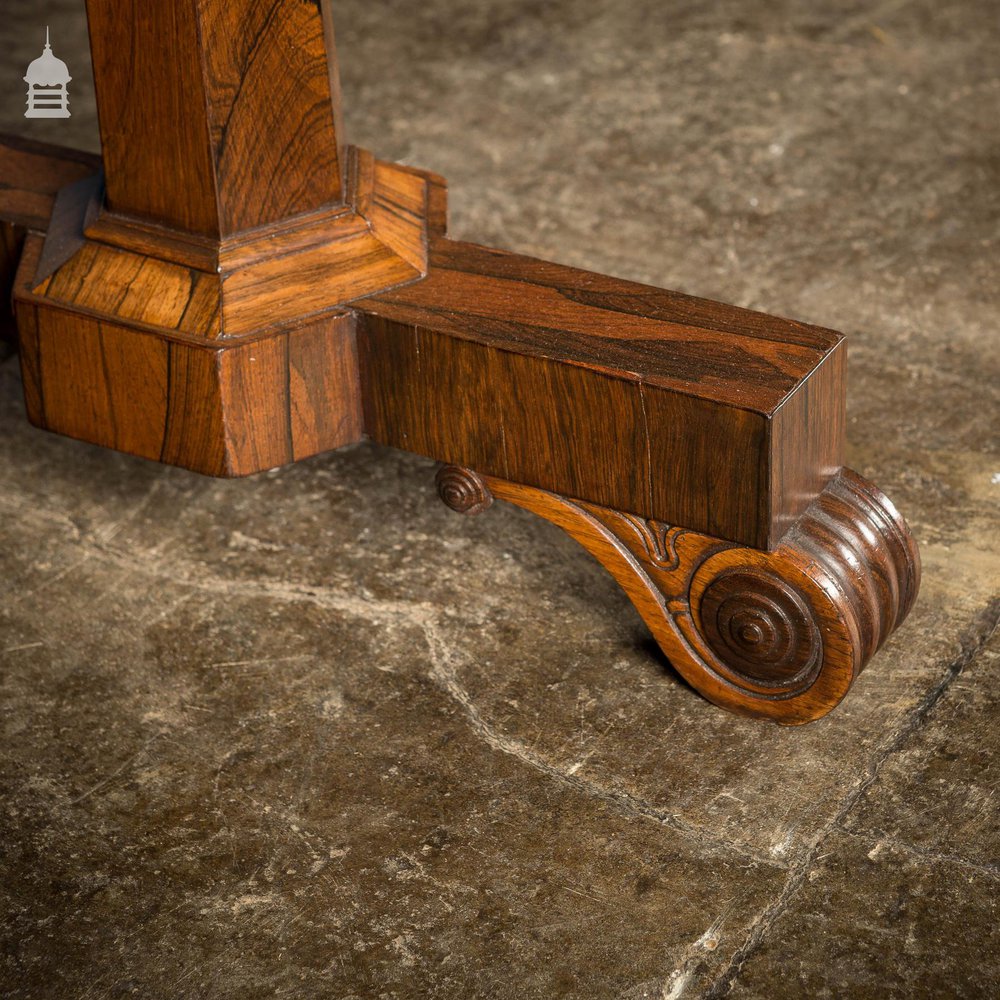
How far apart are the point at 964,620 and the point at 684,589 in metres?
0.44

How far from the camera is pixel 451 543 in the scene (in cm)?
239

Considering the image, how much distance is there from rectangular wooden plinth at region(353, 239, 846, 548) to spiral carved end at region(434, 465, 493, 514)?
2 cm

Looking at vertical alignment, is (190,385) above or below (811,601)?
above

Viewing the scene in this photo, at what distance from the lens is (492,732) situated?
2.06 meters

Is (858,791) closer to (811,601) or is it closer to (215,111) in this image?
(811,601)

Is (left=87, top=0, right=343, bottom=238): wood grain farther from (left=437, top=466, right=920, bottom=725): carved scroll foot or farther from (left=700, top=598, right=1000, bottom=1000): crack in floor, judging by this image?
(left=700, top=598, right=1000, bottom=1000): crack in floor

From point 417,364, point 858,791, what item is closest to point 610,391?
point 417,364

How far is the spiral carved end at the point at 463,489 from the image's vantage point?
6.98 feet

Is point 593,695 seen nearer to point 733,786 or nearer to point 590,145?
point 733,786

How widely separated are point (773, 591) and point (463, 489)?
1.44 ft

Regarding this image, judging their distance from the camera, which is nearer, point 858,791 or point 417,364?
point 858,791

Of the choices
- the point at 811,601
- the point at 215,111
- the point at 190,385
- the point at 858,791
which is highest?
the point at 215,111

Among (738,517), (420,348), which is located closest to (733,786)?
(738,517)

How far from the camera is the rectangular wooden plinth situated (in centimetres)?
189
